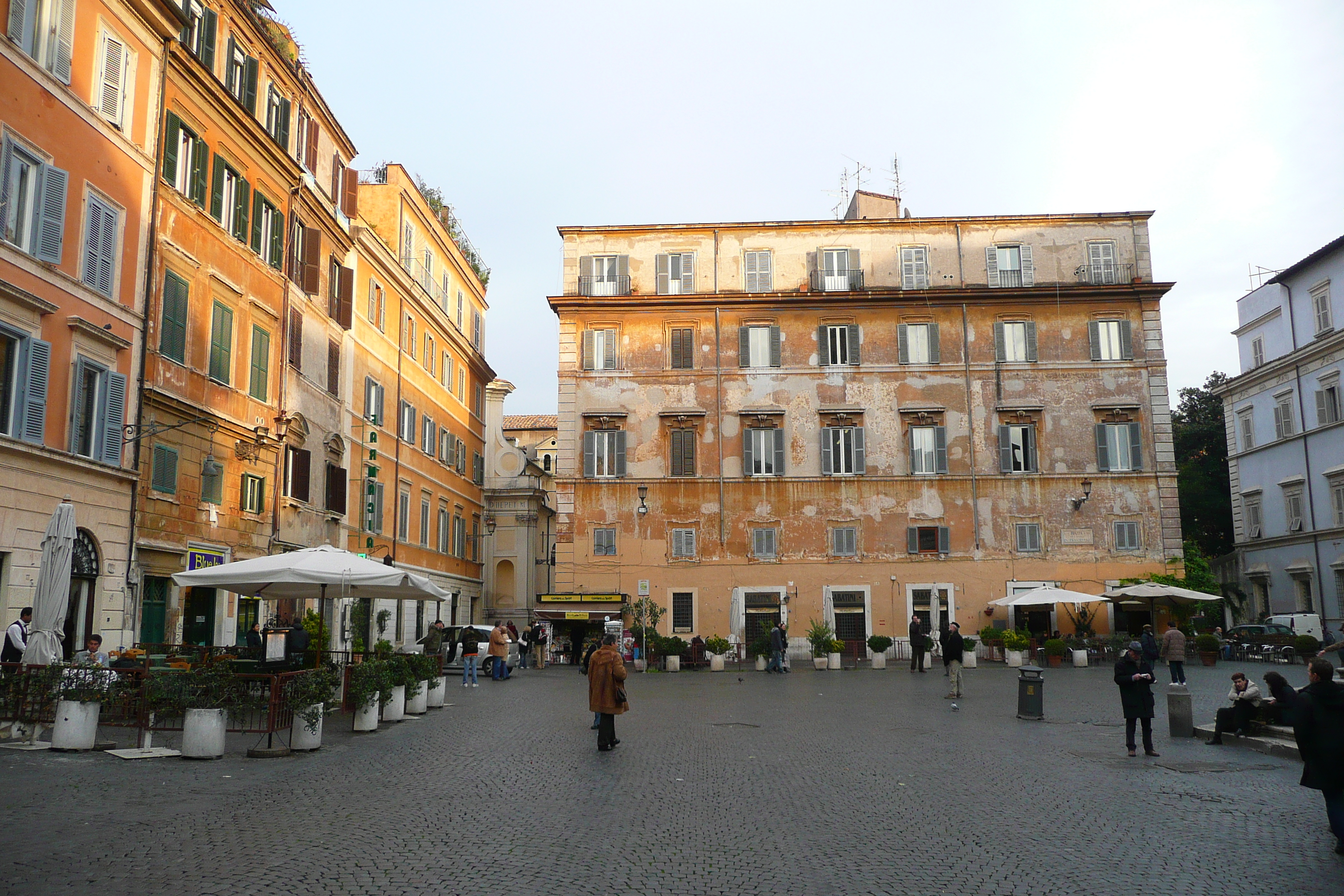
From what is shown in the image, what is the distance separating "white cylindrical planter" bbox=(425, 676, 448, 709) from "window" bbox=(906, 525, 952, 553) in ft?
73.8

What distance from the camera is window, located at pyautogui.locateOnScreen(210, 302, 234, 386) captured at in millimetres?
24938

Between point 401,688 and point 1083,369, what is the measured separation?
99.1 ft

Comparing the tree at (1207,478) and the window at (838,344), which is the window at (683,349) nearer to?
the window at (838,344)

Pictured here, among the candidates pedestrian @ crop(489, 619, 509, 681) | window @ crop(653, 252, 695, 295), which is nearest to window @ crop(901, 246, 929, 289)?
window @ crop(653, 252, 695, 295)

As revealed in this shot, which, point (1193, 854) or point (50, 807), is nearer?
point (1193, 854)

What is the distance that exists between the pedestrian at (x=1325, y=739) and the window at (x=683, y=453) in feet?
103

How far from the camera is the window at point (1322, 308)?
42344 millimetres

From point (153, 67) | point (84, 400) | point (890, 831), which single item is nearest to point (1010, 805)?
point (890, 831)

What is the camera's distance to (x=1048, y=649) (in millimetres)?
34531

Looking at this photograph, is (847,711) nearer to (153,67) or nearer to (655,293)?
(153,67)

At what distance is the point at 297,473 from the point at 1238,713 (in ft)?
75.5

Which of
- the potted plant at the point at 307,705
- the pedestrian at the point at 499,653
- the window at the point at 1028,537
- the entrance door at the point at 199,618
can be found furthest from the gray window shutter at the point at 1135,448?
the potted plant at the point at 307,705

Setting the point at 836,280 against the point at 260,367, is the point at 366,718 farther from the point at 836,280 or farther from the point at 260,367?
the point at 836,280

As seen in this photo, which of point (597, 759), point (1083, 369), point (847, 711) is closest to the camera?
point (597, 759)
